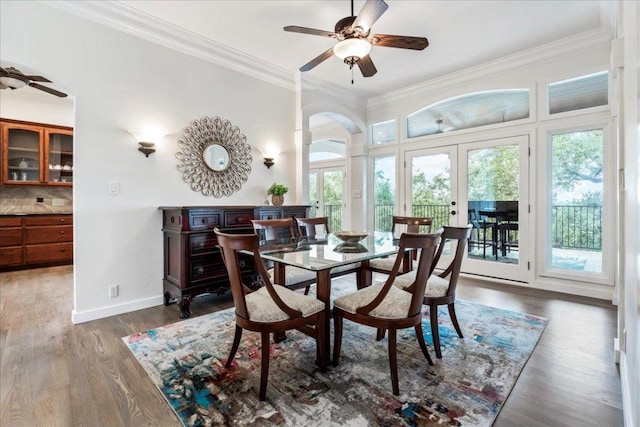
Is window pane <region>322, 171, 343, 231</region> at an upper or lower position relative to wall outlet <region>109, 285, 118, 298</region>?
upper

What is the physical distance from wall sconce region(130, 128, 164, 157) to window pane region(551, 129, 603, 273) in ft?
15.7

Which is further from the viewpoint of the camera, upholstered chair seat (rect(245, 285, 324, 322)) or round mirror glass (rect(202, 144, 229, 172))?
round mirror glass (rect(202, 144, 229, 172))

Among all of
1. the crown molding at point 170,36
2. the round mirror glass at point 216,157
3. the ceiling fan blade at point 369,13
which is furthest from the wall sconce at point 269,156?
the ceiling fan blade at point 369,13

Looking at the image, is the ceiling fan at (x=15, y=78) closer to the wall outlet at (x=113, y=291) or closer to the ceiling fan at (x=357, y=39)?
the wall outlet at (x=113, y=291)

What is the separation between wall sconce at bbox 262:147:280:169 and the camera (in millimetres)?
4289

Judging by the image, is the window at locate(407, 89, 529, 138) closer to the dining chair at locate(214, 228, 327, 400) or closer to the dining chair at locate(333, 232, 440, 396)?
the dining chair at locate(333, 232, 440, 396)

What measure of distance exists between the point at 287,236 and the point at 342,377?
1.73m

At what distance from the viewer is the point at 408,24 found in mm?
3236

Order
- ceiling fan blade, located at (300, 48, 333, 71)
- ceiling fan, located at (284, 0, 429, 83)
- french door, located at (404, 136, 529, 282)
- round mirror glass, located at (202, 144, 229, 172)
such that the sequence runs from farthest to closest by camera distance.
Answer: french door, located at (404, 136, 529, 282) < round mirror glass, located at (202, 144, 229, 172) < ceiling fan blade, located at (300, 48, 333, 71) < ceiling fan, located at (284, 0, 429, 83)

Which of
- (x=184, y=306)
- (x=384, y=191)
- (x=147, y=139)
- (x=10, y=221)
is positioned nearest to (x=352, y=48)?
(x=147, y=139)

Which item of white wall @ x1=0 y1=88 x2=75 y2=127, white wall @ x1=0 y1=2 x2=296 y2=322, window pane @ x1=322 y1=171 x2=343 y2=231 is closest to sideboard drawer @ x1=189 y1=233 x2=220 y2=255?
white wall @ x1=0 y1=2 x2=296 y2=322

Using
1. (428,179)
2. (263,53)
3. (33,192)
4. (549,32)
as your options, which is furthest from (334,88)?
(33,192)

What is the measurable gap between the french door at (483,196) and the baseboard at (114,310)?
3.97 meters

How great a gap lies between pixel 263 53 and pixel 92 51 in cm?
182
